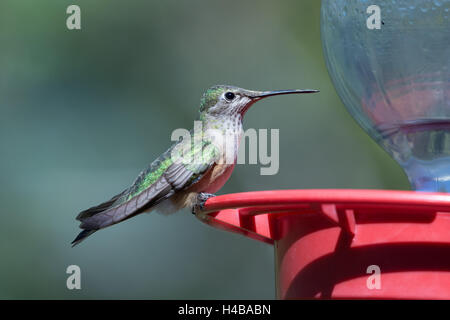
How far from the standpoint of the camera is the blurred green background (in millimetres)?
7832

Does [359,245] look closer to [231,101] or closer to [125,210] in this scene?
[125,210]

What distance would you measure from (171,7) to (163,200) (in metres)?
4.61

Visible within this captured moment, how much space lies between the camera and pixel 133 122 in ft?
27.5

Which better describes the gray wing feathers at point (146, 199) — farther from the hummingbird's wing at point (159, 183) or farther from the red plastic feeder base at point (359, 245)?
the red plastic feeder base at point (359, 245)

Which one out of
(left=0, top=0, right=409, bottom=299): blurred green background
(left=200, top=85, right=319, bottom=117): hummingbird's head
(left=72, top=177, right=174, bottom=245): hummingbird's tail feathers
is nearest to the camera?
(left=72, top=177, right=174, bottom=245): hummingbird's tail feathers

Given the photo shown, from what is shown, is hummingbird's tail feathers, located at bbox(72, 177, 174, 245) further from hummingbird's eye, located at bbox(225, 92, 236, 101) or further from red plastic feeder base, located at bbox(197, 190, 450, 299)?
hummingbird's eye, located at bbox(225, 92, 236, 101)

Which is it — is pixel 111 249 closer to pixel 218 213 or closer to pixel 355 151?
pixel 355 151

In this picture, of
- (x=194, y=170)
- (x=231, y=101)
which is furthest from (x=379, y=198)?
(x=231, y=101)

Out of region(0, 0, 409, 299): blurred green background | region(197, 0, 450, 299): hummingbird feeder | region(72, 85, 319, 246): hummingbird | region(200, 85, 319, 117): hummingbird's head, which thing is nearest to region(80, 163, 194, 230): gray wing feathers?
region(72, 85, 319, 246): hummingbird

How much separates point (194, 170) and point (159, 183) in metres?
0.19

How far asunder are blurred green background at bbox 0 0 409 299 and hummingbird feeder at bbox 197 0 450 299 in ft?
13.3

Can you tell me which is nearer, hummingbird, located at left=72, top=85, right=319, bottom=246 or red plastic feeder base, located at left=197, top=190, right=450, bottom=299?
red plastic feeder base, located at left=197, top=190, right=450, bottom=299

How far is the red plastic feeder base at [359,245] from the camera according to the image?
8.69 feet
